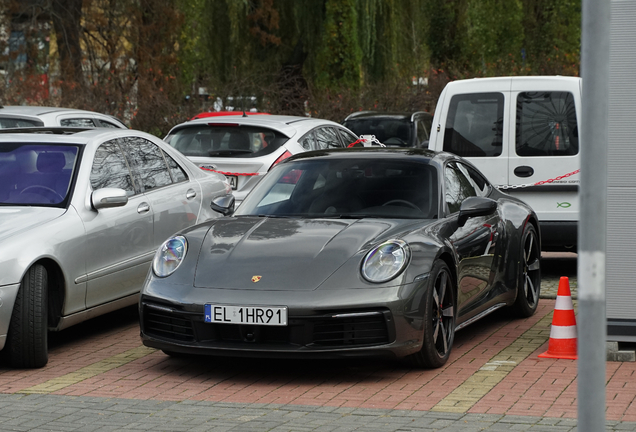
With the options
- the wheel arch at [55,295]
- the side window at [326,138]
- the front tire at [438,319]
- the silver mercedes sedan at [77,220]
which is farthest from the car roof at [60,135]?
the side window at [326,138]

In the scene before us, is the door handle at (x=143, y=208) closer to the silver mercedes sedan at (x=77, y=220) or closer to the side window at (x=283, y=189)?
the silver mercedes sedan at (x=77, y=220)

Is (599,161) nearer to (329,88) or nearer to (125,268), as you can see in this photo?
(125,268)

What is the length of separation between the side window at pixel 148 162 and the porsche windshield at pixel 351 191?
1271mm

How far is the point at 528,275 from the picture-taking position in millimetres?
8984

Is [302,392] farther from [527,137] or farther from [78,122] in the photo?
[78,122]

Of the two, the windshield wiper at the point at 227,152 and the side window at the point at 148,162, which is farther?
the windshield wiper at the point at 227,152

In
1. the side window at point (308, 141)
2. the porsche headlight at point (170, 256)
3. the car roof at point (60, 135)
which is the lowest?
the porsche headlight at point (170, 256)

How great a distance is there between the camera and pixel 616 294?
7.06 metres

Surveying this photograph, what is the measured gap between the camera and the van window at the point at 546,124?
1073cm

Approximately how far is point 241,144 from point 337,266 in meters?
5.50

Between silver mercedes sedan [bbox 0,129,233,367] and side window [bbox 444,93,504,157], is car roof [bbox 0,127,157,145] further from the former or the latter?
side window [bbox 444,93,504,157]

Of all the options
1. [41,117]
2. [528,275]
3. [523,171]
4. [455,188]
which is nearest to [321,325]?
[455,188]

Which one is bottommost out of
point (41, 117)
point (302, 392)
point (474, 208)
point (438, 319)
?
point (302, 392)

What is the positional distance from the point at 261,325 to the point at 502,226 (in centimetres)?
277
